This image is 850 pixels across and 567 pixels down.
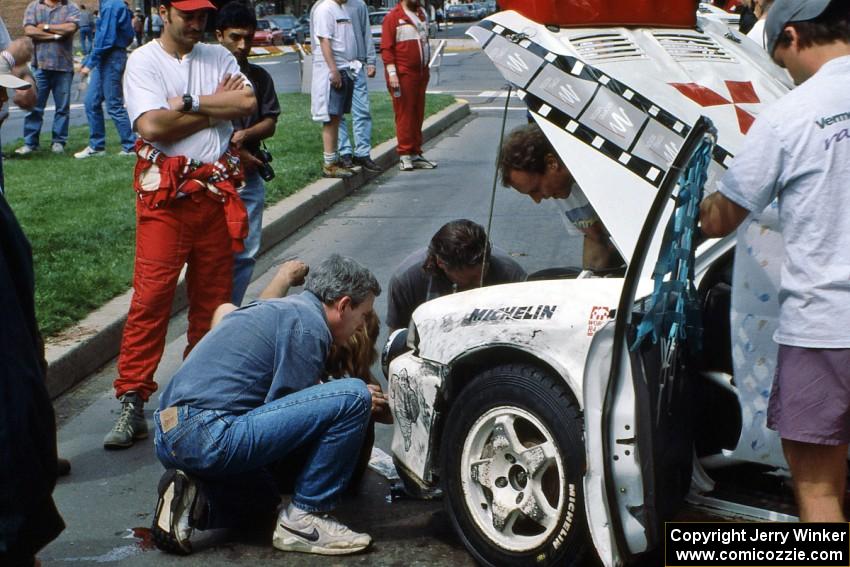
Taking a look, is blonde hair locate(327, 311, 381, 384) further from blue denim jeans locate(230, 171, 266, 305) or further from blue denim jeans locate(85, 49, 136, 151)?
blue denim jeans locate(85, 49, 136, 151)

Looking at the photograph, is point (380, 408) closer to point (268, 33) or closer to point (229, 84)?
point (229, 84)

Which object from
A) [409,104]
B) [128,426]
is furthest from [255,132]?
[409,104]

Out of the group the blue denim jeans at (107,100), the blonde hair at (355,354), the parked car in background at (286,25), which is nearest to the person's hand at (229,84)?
the blonde hair at (355,354)

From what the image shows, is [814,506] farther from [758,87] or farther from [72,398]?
[72,398]

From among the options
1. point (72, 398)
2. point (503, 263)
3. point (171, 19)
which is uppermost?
point (171, 19)

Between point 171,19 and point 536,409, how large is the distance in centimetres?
263

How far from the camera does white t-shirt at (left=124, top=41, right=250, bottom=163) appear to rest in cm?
538

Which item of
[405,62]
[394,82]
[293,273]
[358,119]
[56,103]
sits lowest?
[56,103]

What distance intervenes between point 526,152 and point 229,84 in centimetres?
147

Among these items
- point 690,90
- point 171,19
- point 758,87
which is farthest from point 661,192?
point 171,19

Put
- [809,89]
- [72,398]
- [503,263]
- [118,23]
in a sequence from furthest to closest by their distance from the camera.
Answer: [118,23]
[72,398]
[503,263]
[809,89]

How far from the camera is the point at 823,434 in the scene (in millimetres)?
3098

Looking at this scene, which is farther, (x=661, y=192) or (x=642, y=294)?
(x=642, y=294)

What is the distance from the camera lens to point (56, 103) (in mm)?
13641
